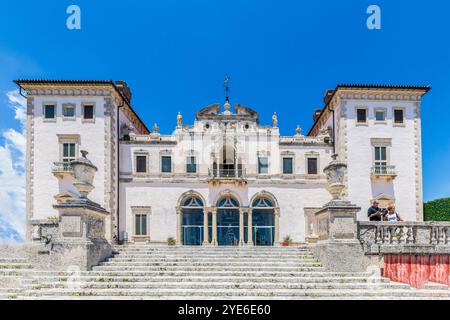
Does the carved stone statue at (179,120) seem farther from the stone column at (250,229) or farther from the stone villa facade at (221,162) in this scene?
the stone column at (250,229)

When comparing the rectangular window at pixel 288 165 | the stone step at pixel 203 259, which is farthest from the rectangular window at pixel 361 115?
the stone step at pixel 203 259

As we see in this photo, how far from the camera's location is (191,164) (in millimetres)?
34031

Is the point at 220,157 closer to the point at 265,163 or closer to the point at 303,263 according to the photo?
the point at 265,163

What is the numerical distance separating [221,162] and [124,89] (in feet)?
36.9

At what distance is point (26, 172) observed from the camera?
32.1 m

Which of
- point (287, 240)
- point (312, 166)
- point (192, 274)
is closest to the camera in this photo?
point (192, 274)

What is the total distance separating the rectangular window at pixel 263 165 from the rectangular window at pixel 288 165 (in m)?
1.28

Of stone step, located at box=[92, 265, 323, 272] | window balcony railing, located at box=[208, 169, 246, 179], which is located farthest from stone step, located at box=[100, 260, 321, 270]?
window balcony railing, located at box=[208, 169, 246, 179]

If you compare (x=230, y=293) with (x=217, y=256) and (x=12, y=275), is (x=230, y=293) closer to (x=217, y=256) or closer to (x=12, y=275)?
(x=217, y=256)

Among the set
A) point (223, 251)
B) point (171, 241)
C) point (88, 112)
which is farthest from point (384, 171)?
point (88, 112)
